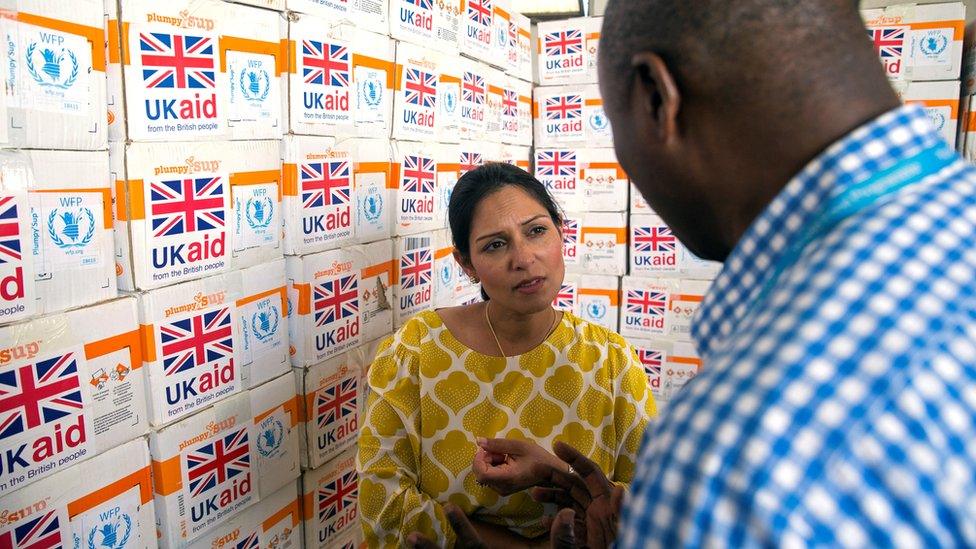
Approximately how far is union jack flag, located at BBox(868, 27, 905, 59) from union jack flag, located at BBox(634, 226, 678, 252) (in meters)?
1.13

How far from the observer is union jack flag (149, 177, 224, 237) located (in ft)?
3.91

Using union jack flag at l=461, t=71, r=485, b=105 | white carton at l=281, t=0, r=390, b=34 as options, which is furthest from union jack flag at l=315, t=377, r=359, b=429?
union jack flag at l=461, t=71, r=485, b=105

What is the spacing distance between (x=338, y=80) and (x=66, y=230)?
77cm

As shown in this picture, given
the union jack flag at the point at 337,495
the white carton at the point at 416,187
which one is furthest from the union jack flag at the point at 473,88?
the union jack flag at the point at 337,495

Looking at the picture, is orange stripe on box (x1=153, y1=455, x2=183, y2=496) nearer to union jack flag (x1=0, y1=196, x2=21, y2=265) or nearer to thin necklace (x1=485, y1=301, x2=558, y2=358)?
union jack flag (x1=0, y1=196, x2=21, y2=265)

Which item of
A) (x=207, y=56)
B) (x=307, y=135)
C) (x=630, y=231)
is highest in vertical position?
(x=207, y=56)

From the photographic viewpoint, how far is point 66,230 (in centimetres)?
104

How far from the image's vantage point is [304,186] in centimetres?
154

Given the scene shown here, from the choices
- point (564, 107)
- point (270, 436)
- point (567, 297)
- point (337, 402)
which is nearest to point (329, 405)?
point (337, 402)

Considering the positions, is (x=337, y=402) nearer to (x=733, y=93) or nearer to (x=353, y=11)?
(x=353, y=11)

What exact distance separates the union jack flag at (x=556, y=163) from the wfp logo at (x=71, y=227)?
2.31m

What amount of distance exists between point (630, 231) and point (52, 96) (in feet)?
8.20

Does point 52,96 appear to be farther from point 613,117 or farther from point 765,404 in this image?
point 765,404

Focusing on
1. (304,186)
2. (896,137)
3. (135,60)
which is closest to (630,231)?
(304,186)
